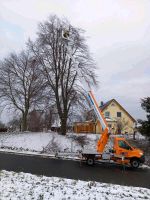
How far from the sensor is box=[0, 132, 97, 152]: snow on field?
111ft

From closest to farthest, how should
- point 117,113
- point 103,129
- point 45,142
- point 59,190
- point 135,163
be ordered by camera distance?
point 59,190
point 135,163
point 103,129
point 45,142
point 117,113

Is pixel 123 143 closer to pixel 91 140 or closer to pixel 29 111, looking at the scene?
pixel 91 140

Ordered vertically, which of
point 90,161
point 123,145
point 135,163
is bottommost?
point 135,163

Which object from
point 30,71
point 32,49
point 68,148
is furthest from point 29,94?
point 68,148

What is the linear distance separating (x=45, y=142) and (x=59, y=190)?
2226 centimetres

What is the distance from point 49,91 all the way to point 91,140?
26.3ft

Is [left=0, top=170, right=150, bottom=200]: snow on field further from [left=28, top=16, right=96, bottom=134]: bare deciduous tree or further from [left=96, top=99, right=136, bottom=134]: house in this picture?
[left=96, top=99, right=136, bottom=134]: house

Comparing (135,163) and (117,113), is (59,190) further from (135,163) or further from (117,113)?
(117,113)

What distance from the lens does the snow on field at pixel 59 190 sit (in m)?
12.3

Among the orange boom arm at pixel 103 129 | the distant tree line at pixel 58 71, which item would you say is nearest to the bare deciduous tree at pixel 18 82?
the distant tree line at pixel 58 71

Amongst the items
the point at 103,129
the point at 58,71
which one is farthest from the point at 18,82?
the point at 103,129

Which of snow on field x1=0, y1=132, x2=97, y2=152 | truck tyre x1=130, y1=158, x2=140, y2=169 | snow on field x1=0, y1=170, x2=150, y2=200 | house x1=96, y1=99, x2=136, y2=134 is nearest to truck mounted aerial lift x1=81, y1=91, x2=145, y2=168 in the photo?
truck tyre x1=130, y1=158, x2=140, y2=169

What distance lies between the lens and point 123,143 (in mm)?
24094

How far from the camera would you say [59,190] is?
43.1 feet
